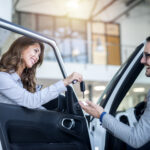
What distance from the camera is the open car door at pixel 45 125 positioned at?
4.24 feet

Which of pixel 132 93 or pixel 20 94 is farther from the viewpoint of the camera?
pixel 132 93

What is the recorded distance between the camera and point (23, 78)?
5.33 ft

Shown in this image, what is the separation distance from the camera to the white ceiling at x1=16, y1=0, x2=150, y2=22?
12.9 m

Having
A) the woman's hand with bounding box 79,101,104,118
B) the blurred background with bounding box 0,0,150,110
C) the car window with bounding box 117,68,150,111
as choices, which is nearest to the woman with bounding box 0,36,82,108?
the woman's hand with bounding box 79,101,104,118

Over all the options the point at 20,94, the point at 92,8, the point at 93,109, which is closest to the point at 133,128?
the point at 93,109

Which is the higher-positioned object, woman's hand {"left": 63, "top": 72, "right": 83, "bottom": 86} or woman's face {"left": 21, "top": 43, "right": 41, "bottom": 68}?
woman's face {"left": 21, "top": 43, "right": 41, "bottom": 68}

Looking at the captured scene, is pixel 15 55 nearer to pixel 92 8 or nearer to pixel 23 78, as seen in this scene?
pixel 23 78

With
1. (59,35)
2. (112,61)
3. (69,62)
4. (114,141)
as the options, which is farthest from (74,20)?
(114,141)

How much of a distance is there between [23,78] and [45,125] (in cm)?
35

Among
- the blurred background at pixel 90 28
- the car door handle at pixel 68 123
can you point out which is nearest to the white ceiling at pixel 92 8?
the blurred background at pixel 90 28

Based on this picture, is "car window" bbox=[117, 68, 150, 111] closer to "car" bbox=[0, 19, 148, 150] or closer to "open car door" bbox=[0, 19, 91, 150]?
"car" bbox=[0, 19, 148, 150]

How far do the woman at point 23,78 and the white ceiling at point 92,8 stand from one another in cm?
1132

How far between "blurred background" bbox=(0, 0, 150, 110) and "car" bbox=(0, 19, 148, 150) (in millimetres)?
7985

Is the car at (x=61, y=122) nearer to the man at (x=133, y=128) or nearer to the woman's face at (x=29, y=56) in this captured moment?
the woman's face at (x=29, y=56)
